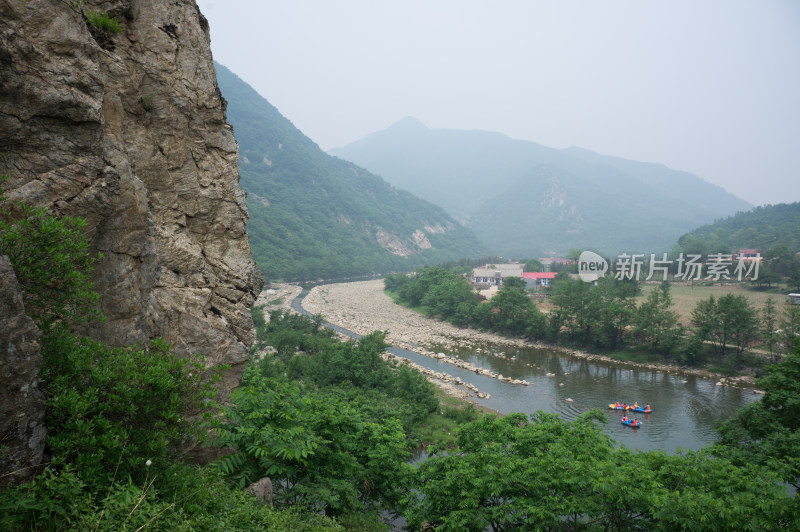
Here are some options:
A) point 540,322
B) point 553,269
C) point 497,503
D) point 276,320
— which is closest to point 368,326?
point 276,320

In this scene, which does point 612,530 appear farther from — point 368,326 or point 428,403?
point 368,326

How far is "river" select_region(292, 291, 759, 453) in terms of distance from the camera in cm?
1967

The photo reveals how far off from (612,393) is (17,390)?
26756 millimetres

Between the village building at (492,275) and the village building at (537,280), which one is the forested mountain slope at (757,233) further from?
the village building at (492,275)

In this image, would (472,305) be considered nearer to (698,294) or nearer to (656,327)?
(656,327)

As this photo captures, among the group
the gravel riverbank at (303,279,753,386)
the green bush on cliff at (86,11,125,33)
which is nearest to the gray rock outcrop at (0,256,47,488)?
the green bush on cliff at (86,11,125,33)

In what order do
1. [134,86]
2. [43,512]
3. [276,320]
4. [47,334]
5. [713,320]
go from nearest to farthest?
1. [43,512]
2. [47,334]
3. [134,86]
4. [713,320]
5. [276,320]

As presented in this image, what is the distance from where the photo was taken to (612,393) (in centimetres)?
2480

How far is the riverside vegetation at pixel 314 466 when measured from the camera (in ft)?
13.2

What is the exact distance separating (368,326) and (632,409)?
25.0 metres

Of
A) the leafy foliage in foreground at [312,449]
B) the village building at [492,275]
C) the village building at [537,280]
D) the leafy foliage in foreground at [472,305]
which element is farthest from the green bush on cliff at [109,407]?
the village building at [492,275]

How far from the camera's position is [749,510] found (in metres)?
6.80

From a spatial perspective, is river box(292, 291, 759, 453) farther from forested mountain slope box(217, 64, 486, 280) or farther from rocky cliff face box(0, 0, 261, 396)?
forested mountain slope box(217, 64, 486, 280)

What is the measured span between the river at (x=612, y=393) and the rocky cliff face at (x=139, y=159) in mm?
16076
